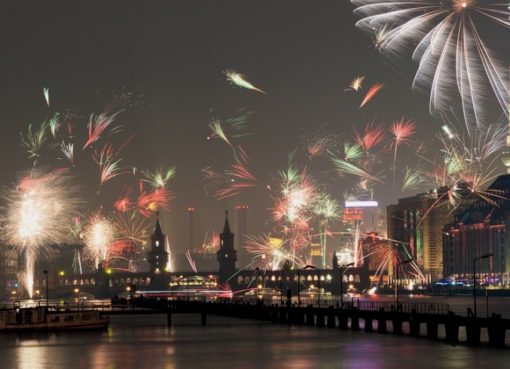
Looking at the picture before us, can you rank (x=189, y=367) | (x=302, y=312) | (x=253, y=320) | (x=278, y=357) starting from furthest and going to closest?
(x=253, y=320)
(x=302, y=312)
(x=278, y=357)
(x=189, y=367)

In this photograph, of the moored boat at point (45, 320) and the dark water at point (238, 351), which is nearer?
the dark water at point (238, 351)

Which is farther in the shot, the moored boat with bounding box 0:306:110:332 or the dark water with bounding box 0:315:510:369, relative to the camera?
the moored boat with bounding box 0:306:110:332

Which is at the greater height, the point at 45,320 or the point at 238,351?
the point at 45,320

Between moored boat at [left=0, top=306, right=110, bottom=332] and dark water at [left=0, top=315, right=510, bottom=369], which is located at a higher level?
moored boat at [left=0, top=306, right=110, bottom=332]

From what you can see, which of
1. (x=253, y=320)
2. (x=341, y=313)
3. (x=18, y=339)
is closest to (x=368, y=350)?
(x=341, y=313)

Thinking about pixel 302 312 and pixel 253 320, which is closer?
pixel 302 312

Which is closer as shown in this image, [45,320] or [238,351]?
[238,351]

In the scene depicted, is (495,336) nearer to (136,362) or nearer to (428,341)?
(428,341)

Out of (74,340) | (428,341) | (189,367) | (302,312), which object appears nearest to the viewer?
(189,367)
